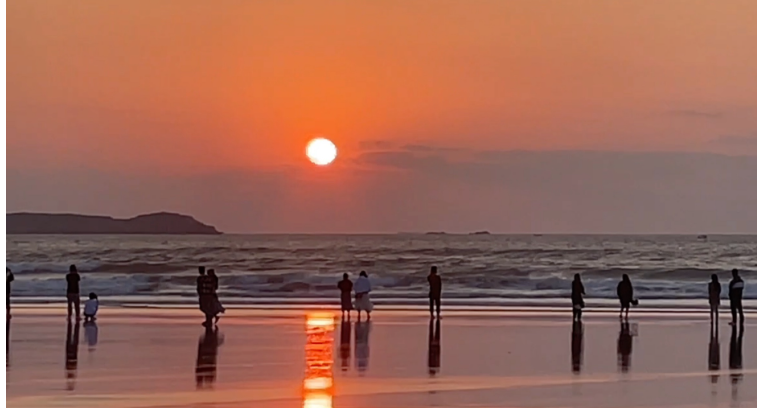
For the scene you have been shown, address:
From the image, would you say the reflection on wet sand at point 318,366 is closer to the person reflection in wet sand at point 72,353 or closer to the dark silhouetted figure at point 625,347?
the person reflection in wet sand at point 72,353

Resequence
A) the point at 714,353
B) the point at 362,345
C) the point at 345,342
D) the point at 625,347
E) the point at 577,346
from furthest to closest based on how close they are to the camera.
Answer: the point at 345,342 < the point at 577,346 < the point at 625,347 < the point at 362,345 < the point at 714,353

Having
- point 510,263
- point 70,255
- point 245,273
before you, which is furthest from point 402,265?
point 70,255

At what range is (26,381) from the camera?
46.6 feet

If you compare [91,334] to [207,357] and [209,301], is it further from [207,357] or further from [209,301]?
[207,357]

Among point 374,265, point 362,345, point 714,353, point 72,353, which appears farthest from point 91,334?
point 374,265

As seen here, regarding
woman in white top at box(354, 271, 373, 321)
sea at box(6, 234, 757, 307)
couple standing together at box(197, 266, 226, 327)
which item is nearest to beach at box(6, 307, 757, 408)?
couple standing together at box(197, 266, 226, 327)

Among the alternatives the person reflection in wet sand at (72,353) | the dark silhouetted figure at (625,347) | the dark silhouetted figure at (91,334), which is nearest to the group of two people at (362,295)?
the dark silhouetted figure at (625,347)

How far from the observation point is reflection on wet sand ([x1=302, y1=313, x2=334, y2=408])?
12.6m

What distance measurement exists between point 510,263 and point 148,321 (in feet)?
225

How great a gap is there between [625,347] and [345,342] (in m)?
5.08

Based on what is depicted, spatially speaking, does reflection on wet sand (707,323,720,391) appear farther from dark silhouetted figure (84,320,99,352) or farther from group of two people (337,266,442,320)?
dark silhouetted figure (84,320,99,352)

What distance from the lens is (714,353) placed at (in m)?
18.8

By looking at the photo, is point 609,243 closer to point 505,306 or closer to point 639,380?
point 505,306

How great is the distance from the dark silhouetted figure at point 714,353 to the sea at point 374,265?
1727cm
